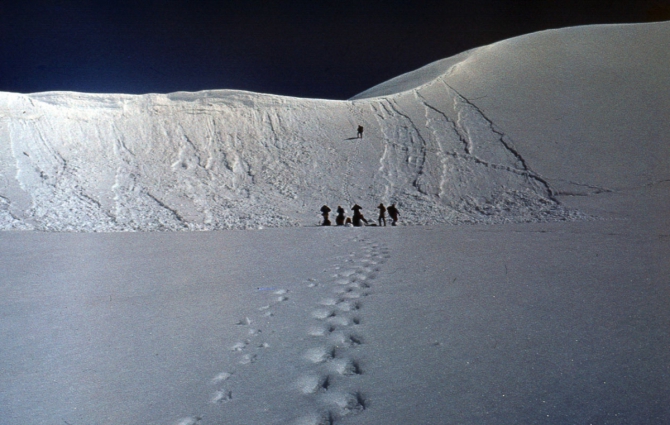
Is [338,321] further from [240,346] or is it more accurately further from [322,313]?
[240,346]

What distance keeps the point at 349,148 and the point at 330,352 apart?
19.6 meters

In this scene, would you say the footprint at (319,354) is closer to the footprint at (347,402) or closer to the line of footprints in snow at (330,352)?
the line of footprints in snow at (330,352)

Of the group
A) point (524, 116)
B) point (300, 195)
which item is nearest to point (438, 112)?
point (524, 116)

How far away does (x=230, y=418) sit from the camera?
234 cm

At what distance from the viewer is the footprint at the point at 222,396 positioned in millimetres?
2504

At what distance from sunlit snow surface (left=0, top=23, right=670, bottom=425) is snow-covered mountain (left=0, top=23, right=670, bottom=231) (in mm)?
186

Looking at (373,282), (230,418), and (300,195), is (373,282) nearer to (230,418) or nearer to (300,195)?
(230,418)

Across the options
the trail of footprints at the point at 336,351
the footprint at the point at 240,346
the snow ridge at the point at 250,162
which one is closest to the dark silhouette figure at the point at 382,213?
the snow ridge at the point at 250,162

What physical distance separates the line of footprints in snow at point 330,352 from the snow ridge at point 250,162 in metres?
9.74

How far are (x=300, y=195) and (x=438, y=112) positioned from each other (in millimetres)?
10265

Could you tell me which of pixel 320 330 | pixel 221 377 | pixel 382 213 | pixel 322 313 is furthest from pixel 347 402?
pixel 382 213

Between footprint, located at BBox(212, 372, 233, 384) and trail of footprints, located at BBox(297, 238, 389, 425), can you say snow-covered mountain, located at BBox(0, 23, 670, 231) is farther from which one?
footprint, located at BBox(212, 372, 233, 384)

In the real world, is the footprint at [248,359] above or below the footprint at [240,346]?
below

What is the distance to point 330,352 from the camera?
3102 millimetres
